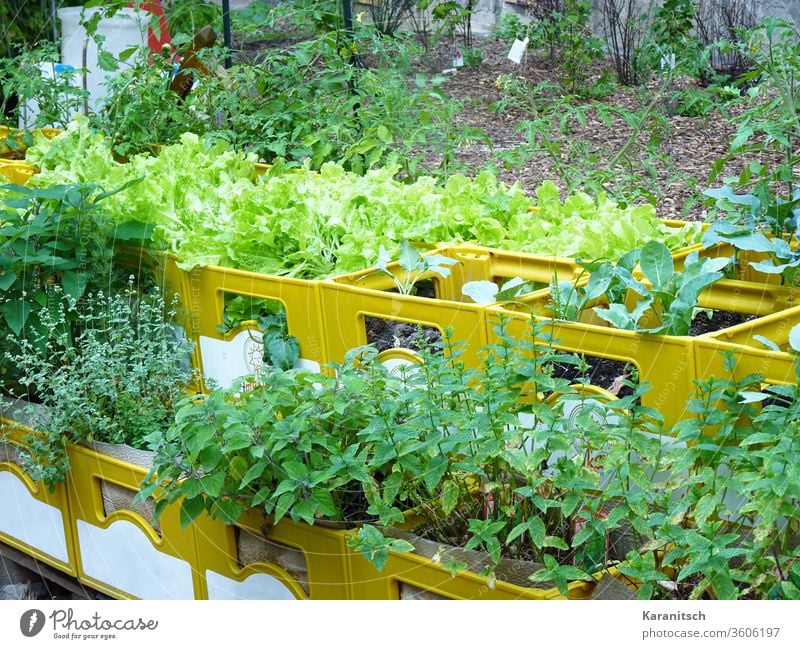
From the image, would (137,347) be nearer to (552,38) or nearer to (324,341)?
(324,341)

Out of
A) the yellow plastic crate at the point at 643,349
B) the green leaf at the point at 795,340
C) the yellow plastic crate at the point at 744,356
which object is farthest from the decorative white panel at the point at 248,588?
the green leaf at the point at 795,340

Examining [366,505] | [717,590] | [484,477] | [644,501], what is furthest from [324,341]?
[717,590]

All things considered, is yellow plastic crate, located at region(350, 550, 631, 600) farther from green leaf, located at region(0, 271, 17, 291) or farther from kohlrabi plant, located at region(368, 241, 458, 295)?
green leaf, located at region(0, 271, 17, 291)

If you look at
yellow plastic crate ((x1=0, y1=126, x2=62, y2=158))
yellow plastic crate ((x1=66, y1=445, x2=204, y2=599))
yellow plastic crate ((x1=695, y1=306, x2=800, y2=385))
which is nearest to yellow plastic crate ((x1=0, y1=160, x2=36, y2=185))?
yellow plastic crate ((x1=0, y1=126, x2=62, y2=158))

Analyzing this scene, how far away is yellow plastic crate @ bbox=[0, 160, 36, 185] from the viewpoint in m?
3.25

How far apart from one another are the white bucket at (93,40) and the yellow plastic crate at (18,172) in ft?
3.67

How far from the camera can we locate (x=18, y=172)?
3264 mm

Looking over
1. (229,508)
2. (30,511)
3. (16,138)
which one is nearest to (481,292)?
(229,508)

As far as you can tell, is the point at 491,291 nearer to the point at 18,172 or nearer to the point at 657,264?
the point at 657,264

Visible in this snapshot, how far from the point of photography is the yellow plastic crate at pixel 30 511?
7.26 ft

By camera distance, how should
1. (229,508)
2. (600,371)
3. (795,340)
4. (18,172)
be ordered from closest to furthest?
1. (795,340)
2. (229,508)
3. (600,371)
4. (18,172)

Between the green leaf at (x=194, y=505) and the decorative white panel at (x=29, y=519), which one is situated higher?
the green leaf at (x=194, y=505)

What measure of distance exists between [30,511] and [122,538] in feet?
1.09

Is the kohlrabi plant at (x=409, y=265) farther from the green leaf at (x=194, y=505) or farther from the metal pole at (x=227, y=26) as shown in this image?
the metal pole at (x=227, y=26)
